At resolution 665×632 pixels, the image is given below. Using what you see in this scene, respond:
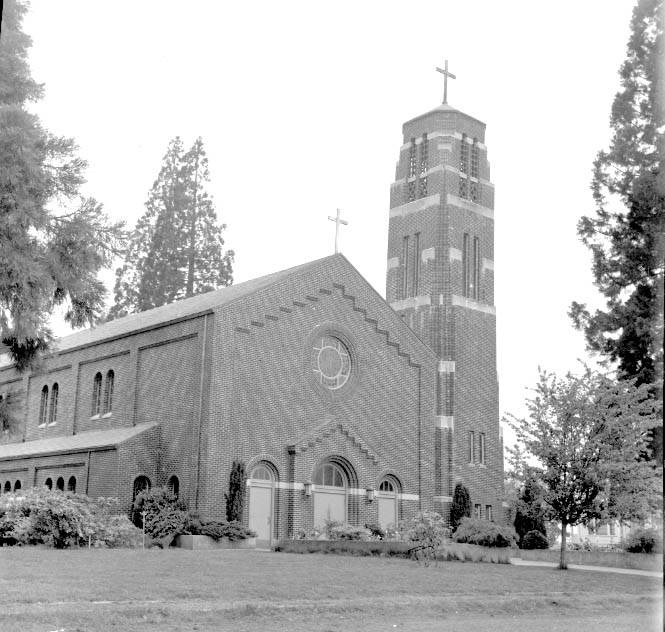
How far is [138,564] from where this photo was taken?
1677cm

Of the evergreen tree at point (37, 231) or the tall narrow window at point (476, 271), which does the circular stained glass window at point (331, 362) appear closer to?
the tall narrow window at point (476, 271)

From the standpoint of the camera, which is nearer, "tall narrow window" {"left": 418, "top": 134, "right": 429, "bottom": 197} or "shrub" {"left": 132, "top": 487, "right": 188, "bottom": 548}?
"shrub" {"left": 132, "top": 487, "right": 188, "bottom": 548}

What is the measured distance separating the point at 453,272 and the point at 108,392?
16553 mm

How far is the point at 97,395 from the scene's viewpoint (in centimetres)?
3447

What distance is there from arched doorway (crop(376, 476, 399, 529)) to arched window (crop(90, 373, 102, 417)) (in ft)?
36.4

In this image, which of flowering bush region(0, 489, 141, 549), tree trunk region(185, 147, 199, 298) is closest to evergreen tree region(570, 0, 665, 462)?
flowering bush region(0, 489, 141, 549)

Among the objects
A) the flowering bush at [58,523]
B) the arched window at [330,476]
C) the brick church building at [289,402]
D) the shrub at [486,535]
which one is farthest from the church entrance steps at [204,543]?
the shrub at [486,535]

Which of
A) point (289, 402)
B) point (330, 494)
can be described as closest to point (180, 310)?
point (289, 402)

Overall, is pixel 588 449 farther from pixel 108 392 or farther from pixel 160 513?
pixel 108 392

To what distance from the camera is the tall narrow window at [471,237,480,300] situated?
4194 cm

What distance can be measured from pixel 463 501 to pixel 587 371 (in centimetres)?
1564

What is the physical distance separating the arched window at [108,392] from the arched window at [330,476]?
8.62 meters

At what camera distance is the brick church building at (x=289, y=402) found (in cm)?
2870

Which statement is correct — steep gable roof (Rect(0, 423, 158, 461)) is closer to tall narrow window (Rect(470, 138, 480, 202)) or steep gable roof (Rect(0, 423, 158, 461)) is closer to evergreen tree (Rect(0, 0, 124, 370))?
evergreen tree (Rect(0, 0, 124, 370))
